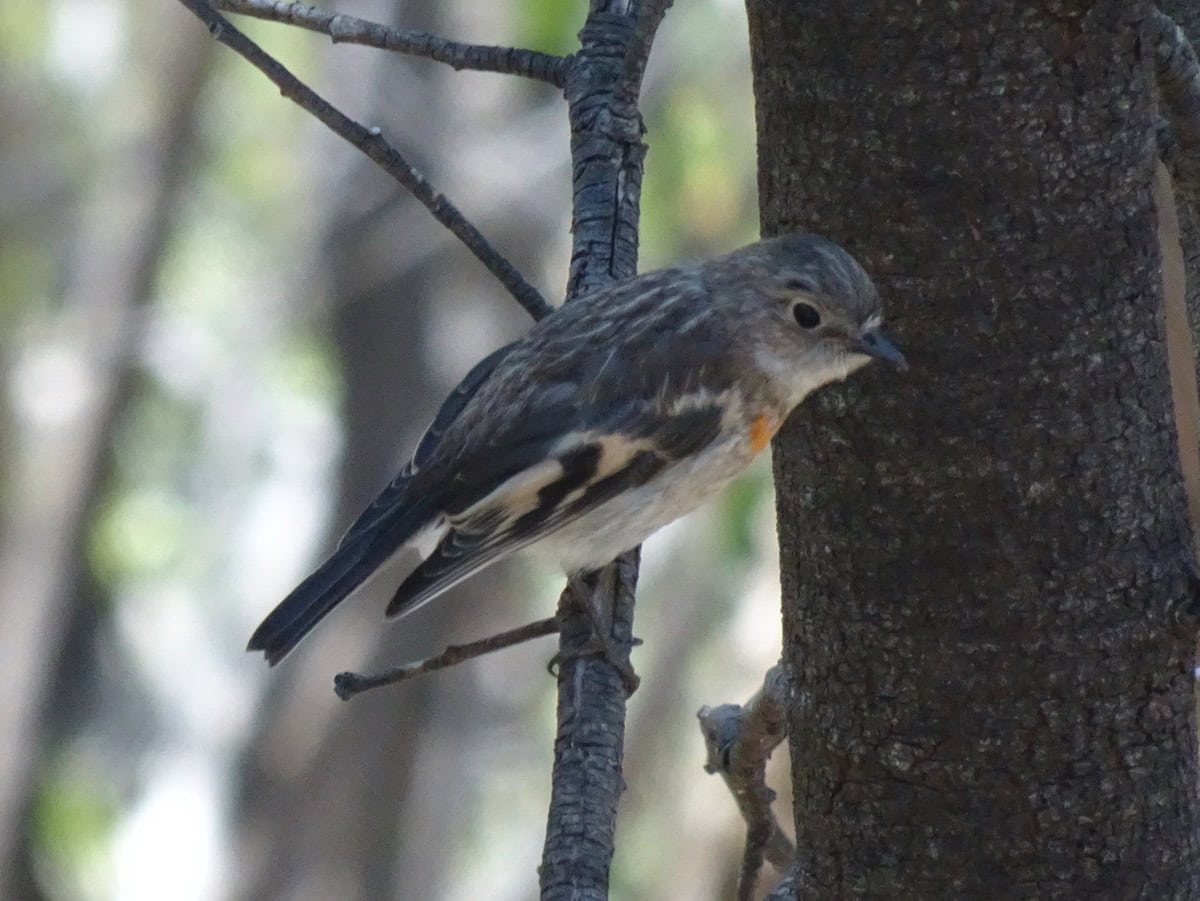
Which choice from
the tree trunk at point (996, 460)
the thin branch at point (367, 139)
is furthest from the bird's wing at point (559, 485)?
the tree trunk at point (996, 460)

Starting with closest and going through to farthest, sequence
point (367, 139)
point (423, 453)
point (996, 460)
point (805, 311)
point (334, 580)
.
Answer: point (996, 460) < point (367, 139) < point (805, 311) < point (334, 580) < point (423, 453)

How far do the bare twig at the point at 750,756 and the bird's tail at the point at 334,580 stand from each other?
85 cm

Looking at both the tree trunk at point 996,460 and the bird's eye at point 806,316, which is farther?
the bird's eye at point 806,316

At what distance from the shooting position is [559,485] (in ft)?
12.2

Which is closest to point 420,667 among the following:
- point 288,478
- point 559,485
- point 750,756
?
point 750,756

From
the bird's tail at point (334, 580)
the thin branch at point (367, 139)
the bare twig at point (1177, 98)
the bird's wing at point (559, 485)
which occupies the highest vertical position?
the thin branch at point (367, 139)

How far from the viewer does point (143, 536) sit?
1336 cm

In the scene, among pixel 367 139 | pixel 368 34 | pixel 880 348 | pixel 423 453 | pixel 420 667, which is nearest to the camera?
pixel 880 348

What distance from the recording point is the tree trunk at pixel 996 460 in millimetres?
1865

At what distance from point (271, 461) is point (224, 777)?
136 inches

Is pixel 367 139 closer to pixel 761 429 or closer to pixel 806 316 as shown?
pixel 806 316

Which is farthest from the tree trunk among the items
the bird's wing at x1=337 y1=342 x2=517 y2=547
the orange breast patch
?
the bird's wing at x1=337 y1=342 x2=517 y2=547

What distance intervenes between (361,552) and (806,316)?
1.08m

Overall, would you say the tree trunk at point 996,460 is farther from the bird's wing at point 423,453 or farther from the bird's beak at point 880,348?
the bird's wing at point 423,453
